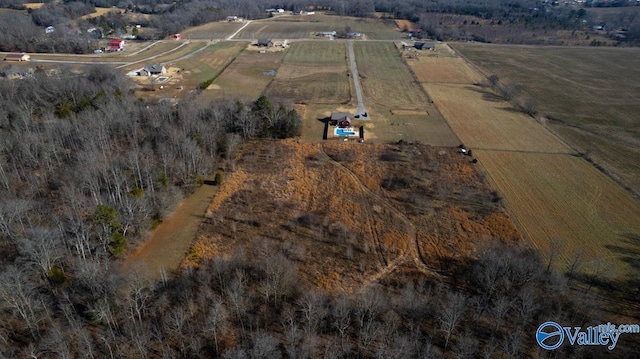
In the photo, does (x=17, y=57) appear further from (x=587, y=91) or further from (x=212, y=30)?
(x=587, y=91)

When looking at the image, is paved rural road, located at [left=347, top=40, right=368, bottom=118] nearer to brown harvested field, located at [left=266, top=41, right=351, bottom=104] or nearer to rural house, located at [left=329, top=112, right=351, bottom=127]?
brown harvested field, located at [left=266, top=41, right=351, bottom=104]

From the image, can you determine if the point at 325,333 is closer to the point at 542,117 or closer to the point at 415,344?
the point at 415,344

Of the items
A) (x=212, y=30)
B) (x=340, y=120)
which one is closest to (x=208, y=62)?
(x=212, y=30)

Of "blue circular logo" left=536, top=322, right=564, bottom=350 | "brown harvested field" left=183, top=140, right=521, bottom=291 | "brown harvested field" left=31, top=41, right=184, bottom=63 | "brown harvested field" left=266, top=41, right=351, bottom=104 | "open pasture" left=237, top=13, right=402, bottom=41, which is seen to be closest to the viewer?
"blue circular logo" left=536, top=322, right=564, bottom=350

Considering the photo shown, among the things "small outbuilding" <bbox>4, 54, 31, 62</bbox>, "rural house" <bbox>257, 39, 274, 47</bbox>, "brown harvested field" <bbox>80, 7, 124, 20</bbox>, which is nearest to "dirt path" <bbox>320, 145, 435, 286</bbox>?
"rural house" <bbox>257, 39, 274, 47</bbox>

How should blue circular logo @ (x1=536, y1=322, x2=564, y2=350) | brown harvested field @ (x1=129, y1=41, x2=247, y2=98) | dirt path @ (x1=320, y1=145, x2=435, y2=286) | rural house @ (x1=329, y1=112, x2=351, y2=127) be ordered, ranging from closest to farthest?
blue circular logo @ (x1=536, y1=322, x2=564, y2=350) < dirt path @ (x1=320, y1=145, x2=435, y2=286) < rural house @ (x1=329, y1=112, x2=351, y2=127) < brown harvested field @ (x1=129, y1=41, x2=247, y2=98)

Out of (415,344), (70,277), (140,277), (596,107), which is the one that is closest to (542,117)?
(596,107)
